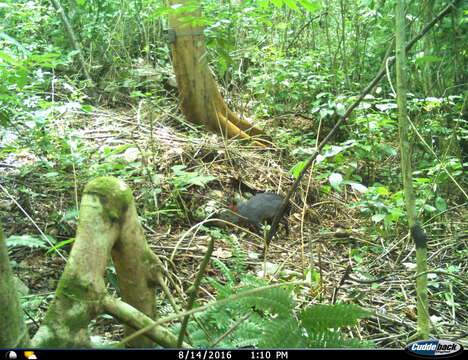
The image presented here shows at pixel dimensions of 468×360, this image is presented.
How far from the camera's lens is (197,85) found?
4.43 meters

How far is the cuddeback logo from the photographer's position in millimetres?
1180

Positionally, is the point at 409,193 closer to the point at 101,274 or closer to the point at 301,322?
the point at 301,322

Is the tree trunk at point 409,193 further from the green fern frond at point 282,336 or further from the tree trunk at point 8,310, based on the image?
the tree trunk at point 8,310

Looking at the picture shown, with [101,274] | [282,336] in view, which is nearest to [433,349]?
[282,336]

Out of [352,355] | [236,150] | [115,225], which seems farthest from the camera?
[236,150]

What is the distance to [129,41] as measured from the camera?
5.75 m

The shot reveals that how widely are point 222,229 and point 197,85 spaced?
6.17 ft

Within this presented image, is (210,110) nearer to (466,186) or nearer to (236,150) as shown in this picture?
(236,150)

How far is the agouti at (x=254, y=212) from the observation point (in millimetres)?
3256

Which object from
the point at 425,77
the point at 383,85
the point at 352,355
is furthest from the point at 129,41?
the point at 352,355

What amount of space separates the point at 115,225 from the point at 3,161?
8.03ft

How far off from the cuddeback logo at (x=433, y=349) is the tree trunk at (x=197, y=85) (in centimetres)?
325

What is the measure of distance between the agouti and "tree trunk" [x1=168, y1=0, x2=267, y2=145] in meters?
1.14

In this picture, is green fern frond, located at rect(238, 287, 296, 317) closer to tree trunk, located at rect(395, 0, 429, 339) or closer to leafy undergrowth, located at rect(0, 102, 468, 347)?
leafy undergrowth, located at rect(0, 102, 468, 347)
